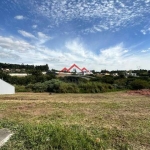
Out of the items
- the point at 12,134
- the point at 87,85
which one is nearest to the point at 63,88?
the point at 87,85

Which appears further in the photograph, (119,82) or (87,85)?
(119,82)

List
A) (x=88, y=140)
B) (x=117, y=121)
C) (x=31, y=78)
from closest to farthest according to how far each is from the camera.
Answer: (x=88, y=140) → (x=117, y=121) → (x=31, y=78)

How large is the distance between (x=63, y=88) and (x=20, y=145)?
13.3 m

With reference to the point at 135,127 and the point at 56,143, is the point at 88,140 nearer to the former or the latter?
the point at 56,143

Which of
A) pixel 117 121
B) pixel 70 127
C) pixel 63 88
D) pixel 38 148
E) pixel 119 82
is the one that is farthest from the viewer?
pixel 119 82

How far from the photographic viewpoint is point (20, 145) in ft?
11.3

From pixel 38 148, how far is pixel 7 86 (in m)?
14.7

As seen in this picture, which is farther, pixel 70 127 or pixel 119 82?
pixel 119 82

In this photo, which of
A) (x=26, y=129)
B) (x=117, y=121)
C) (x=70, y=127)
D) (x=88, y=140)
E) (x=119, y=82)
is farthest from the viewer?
(x=119, y=82)

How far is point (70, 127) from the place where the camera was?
4488 millimetres

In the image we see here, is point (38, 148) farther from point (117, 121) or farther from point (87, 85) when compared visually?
point (87, 85)

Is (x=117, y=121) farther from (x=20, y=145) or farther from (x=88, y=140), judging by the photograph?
(x=20, y=145)

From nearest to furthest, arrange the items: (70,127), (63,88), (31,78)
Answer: (70,127) → (63,88) → (31,78)

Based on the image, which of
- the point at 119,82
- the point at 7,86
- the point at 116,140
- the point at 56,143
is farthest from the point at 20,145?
the point at 119,82
